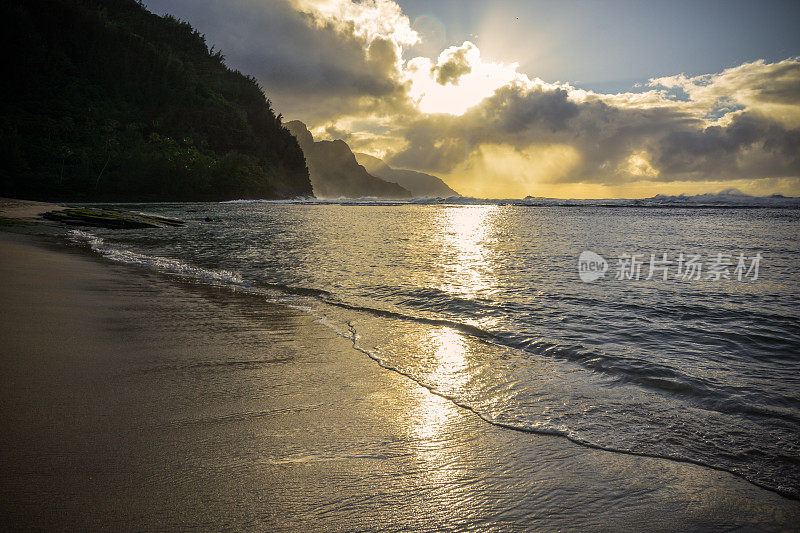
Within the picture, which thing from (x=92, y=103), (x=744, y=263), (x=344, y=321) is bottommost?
(x=344, y=321)

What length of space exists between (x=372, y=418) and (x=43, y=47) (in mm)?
162474

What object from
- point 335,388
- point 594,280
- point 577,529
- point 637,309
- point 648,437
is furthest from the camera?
point 594,280

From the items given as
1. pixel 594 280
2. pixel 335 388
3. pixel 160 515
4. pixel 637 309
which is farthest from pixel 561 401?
pixel 594 280

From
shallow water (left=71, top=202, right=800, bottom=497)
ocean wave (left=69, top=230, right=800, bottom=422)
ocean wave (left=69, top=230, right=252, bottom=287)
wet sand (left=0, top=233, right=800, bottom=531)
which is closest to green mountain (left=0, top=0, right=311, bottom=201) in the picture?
ocean wave (left=69, top=230, right=252, bottom=287)

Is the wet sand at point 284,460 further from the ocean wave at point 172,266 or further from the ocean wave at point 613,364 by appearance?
the ocean wave at point 172,266

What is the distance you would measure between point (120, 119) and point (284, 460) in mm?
150696

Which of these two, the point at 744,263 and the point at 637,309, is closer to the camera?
the point at 637,309

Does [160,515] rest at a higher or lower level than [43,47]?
lower

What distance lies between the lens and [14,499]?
2375 mm

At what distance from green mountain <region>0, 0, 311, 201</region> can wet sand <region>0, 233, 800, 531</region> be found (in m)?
93.3

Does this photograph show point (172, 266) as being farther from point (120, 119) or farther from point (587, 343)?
point (120, 119)

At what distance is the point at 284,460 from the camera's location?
3102 mm

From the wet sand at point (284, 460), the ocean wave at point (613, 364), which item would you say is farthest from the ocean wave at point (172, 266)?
the wet sand at point (284, 460)

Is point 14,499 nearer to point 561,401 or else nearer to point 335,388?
point 335,388
